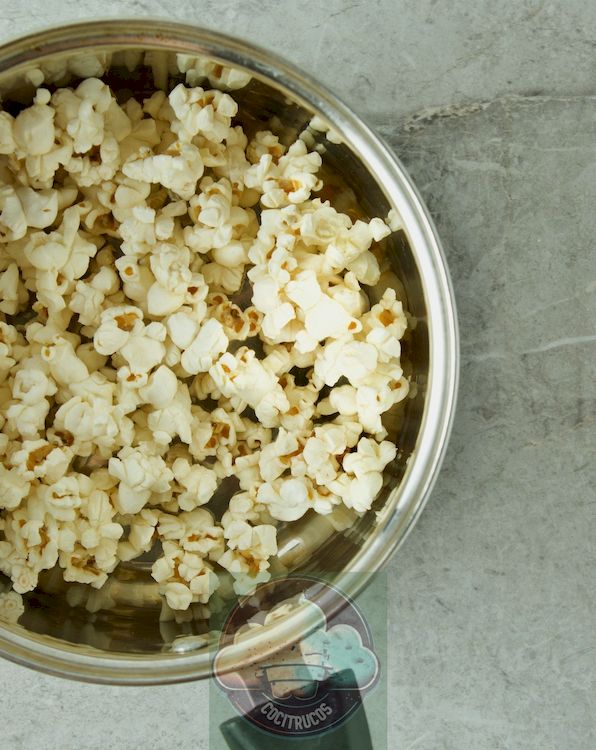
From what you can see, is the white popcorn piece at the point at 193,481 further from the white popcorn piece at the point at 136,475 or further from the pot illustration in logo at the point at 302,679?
the pot illustration in logo at the point at 302,679

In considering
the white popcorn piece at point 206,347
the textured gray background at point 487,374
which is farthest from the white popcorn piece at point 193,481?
the textured gray background at point 487,374

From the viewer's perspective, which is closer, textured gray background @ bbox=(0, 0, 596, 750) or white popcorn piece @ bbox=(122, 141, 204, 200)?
white popcorn piece @ bbox=(122, 141, 204, 200)

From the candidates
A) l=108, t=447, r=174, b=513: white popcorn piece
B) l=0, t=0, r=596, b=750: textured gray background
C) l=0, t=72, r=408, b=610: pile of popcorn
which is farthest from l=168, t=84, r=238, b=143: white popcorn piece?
l=108, t=447, r=174, b=513: white popcorn piece

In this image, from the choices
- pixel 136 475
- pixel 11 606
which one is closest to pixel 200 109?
pixel 136 475

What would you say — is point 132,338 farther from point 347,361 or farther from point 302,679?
point 302,679

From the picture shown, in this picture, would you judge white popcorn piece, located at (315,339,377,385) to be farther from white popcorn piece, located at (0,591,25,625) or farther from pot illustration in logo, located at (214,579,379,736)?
white popcorn piece, located at (0,591,25,625)
